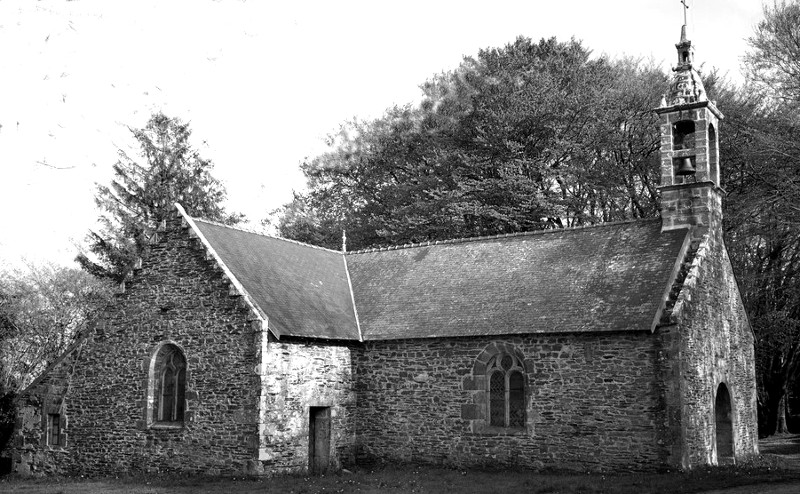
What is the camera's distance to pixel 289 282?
23875 millimetres

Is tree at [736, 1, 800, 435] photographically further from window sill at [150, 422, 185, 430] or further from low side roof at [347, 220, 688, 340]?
window sill at [150, 422, 185, 430]

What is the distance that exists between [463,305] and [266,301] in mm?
5616

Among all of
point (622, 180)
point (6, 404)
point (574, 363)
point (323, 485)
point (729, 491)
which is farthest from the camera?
point (622, 180)

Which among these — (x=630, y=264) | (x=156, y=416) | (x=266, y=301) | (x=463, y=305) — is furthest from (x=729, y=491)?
(x=156, y=416)

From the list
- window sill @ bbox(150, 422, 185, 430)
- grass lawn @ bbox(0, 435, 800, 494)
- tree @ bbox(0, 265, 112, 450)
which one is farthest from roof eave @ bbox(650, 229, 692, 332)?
tree @ bbox(0, 265, 112, 450)

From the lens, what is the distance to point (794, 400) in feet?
145

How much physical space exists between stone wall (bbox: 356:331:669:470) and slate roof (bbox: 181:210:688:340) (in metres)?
0.51

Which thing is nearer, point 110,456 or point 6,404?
point 110,456

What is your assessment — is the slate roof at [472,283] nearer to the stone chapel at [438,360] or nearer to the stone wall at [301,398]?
the stone chapel at [438,360]

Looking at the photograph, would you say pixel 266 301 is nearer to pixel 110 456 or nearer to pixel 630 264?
pixel 110 456

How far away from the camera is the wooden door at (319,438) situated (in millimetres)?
22094

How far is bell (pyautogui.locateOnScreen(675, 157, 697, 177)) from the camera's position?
23047 mm

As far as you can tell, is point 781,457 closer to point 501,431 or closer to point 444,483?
point 501,431

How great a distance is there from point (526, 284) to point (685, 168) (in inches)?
223
